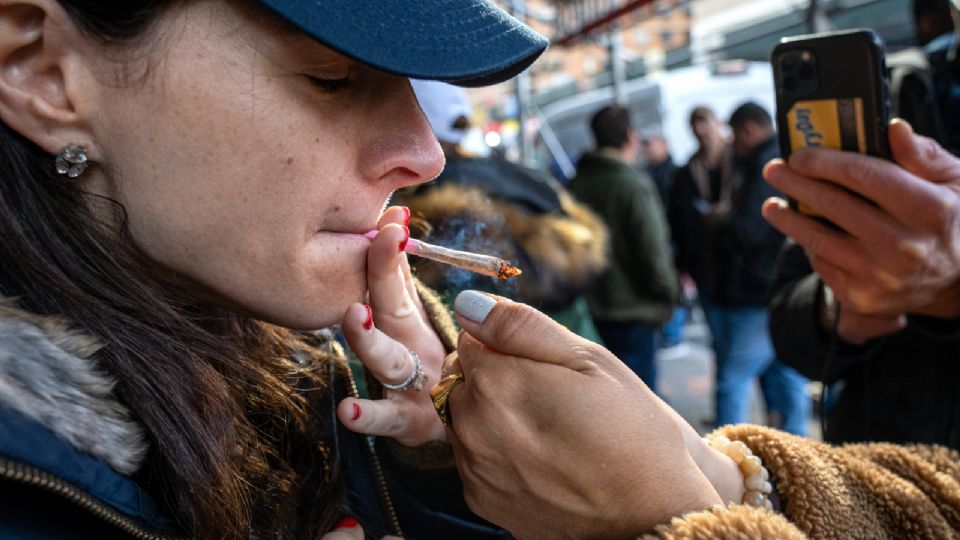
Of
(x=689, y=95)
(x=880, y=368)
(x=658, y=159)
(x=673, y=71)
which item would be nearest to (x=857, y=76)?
(x=880, y=368)

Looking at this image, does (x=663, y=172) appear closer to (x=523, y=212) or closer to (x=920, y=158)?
(x=523, y=212)

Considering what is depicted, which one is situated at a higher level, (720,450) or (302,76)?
(302,76)

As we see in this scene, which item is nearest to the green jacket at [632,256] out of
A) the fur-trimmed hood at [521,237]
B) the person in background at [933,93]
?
the fur-trimmed hood at [521,237]

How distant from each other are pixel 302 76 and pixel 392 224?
24 centimetres

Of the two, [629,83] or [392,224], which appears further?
[629,83]

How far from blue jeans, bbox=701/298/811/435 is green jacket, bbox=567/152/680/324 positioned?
0.39m

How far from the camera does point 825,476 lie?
121cm

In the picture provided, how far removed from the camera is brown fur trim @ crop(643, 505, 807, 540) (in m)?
0.88

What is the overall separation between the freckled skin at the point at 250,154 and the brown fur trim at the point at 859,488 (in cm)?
73

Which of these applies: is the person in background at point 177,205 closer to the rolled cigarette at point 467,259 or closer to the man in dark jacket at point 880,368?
the rolled cigarette at point 467,259

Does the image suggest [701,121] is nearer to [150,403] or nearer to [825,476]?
[825,476]

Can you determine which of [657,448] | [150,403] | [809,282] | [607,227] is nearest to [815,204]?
[809,282]

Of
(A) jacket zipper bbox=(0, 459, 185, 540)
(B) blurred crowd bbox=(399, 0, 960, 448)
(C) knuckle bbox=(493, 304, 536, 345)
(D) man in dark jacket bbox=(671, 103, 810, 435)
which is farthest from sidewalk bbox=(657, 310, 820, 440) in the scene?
(A) jacket zipper bbox=(0, 459, 185, 540)

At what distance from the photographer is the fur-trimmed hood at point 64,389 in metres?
0.78
